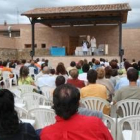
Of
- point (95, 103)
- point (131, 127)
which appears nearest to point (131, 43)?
point (95, 103)

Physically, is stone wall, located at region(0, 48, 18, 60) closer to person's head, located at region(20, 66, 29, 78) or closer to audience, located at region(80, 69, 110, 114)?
person's head, located at region(20, 66, 29, 78)

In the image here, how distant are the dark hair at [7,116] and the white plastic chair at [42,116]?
1.78 metres

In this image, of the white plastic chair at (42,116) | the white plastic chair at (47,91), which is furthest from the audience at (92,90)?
the white plastic chair at (47,91)

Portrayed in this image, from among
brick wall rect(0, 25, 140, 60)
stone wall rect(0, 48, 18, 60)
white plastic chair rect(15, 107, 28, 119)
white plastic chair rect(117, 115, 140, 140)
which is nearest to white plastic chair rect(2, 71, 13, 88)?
white plastic chair rect(15, 107, 28, 119)

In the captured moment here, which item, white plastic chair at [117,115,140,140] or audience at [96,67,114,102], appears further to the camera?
audience at [96,67,114,102]

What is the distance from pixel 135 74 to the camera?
16.5 feet

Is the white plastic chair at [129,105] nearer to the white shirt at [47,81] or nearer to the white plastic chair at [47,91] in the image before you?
the white plastic chair at [47,91]

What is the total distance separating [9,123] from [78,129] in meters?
0.51

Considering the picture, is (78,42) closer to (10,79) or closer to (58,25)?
(58,25)

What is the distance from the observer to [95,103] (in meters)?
4.84

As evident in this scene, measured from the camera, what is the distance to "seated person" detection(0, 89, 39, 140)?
84.2 inches

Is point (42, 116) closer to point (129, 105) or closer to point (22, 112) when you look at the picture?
point (22, 112)

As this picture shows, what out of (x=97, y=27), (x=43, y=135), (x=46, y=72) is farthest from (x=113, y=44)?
(x=43, y=135)

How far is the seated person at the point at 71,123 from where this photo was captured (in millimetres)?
2266
